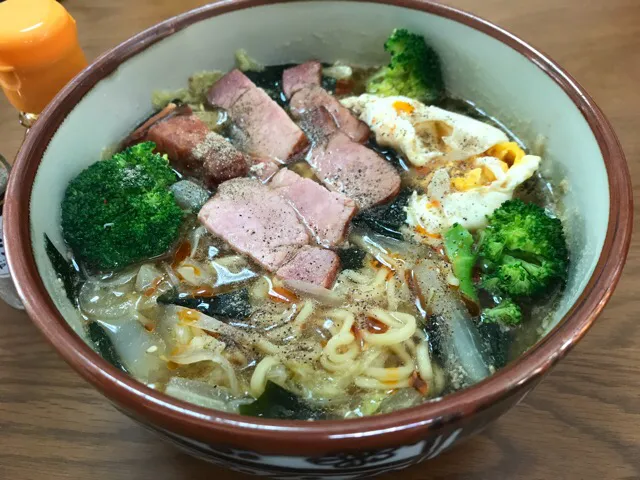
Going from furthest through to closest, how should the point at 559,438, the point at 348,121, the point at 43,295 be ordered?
1. the point at 348,121
2. the point at 559,438
3. the point at 43,295

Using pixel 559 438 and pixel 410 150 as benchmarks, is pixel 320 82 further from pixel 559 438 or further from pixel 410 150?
pixel 559 438

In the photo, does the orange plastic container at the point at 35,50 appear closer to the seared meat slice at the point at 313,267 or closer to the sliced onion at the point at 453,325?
the seared meat slice at the point at 313,267

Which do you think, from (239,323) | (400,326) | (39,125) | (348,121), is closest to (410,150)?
(348,121)

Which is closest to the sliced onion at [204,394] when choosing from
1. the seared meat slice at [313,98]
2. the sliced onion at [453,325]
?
the sliced onion at [453,325]

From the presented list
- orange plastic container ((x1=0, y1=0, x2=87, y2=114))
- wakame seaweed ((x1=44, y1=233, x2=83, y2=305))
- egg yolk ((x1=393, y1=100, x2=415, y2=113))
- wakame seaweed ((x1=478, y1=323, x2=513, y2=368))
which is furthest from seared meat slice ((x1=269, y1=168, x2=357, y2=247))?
orange plastic container ((x1=0, y1=0, x2=87, y2=114))

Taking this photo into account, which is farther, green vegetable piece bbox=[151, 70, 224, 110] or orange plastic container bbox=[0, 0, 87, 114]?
green vegetable piece bbox=[151, 70, 224, 110]

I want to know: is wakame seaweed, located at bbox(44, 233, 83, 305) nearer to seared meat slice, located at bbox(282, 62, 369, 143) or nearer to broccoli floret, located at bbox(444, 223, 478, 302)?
seared meat slice, located at bbox(282, 62, 369, 143)

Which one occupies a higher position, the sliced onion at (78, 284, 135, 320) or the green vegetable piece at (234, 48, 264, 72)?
the green vegetable piece at (234, 48, 264, 72)

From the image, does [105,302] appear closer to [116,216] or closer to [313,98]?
[116,216]
